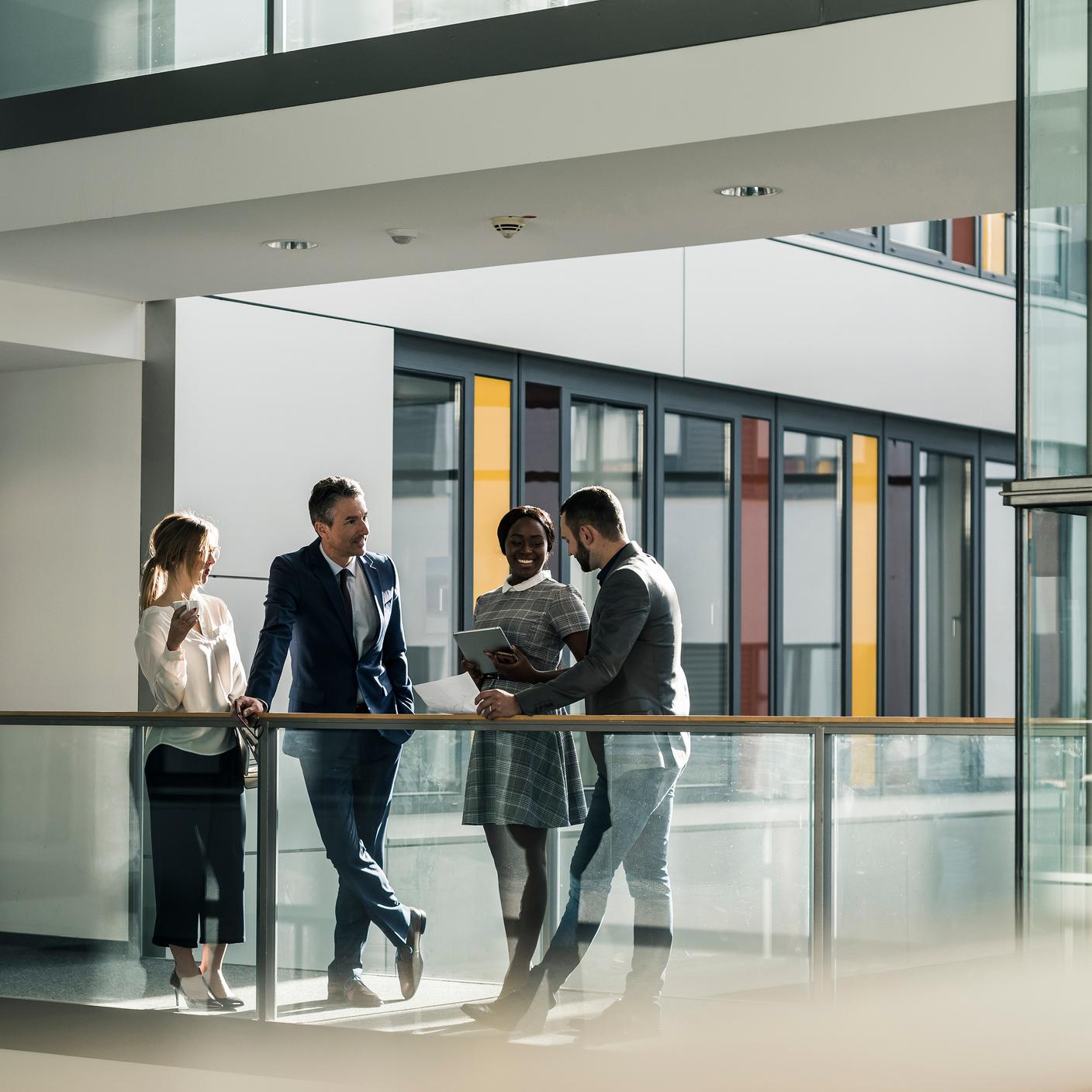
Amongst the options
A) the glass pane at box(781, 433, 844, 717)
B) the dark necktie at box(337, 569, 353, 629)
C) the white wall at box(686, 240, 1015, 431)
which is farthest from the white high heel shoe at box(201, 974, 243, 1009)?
the glass pane at box(781, 433, 844, 717)

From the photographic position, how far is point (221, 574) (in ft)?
28.7

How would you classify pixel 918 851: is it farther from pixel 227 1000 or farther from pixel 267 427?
pixel 267 427

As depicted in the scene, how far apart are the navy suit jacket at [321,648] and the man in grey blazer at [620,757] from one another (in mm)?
865

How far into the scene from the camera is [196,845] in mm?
6629

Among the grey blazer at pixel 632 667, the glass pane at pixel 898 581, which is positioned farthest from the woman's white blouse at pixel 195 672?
the glass pane at pixel 898 581

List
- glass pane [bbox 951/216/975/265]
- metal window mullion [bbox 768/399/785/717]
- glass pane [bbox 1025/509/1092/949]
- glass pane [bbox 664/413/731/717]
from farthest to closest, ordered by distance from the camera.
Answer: glass pane [bbox 951/216/975/265] < metal window mullion [bbox 768/399/785/717] < glass pane [bbox 664/413/731/717] < glass pane [bbox 1025/509/1092/949]

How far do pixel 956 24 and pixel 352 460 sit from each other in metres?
4.73

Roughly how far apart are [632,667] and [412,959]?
4.32 ft

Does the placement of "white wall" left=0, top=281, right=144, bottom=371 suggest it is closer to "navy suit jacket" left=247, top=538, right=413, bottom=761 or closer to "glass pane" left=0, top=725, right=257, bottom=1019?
"glass pane" left=0, top=725, right=257, bottom=1019

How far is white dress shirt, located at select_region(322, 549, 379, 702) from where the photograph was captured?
6664mm

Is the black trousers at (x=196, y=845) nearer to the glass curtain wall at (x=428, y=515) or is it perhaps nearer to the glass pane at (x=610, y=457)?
the glass curtain wall at (x=428, y=515)

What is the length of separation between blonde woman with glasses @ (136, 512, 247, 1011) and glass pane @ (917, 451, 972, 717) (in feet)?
29.2

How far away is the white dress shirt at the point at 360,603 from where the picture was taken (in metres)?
6.66

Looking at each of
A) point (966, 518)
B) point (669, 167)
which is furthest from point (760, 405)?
point (669, 167)
